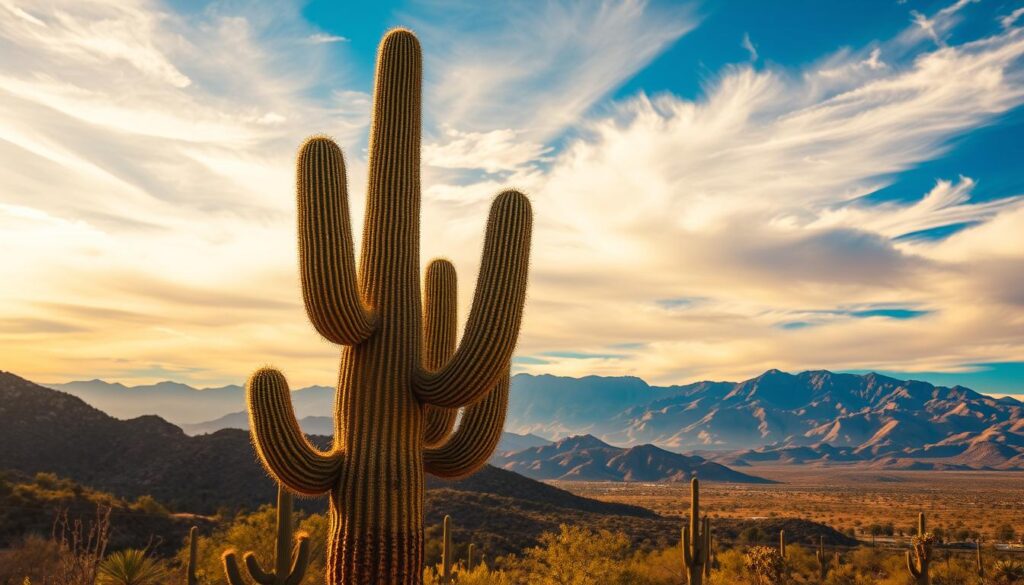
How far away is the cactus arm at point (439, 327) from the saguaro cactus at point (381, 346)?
0.39 meters

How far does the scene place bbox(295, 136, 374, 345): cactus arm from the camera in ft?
30.1

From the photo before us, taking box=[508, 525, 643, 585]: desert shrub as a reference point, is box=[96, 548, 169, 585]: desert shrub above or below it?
above

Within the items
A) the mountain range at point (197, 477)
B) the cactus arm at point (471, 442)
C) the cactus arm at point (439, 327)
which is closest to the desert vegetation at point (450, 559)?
the cactus arm at point (471, 442)

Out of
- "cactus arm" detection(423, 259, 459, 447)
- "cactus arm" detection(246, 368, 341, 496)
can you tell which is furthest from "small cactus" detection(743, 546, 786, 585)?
"cactus arm" detection(246, 368, 341, 496)

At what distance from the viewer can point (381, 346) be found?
9.77 metres

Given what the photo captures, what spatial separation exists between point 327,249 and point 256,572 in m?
4.57

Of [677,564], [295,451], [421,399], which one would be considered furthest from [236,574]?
[677,564]

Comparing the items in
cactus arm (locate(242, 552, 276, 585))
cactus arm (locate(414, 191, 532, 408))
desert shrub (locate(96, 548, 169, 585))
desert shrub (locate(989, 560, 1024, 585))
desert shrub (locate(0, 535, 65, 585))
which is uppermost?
cactus arm (locate(414, 191, 532, 408))

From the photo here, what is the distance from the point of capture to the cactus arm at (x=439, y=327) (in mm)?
10906

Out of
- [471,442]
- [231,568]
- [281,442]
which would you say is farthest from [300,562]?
[471,442]

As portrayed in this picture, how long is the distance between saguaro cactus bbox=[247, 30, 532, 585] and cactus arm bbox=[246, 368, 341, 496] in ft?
0.04

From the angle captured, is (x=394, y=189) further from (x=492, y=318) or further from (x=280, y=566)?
(x=280, y=566)

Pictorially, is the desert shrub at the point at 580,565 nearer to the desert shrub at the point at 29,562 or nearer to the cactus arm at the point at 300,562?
the desert shrub at the point at 29,562

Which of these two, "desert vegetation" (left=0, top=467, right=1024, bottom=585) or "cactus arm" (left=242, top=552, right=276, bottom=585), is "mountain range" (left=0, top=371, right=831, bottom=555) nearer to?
"desert vegetation" (left=0, top=467, right=1024, bottom=585)
